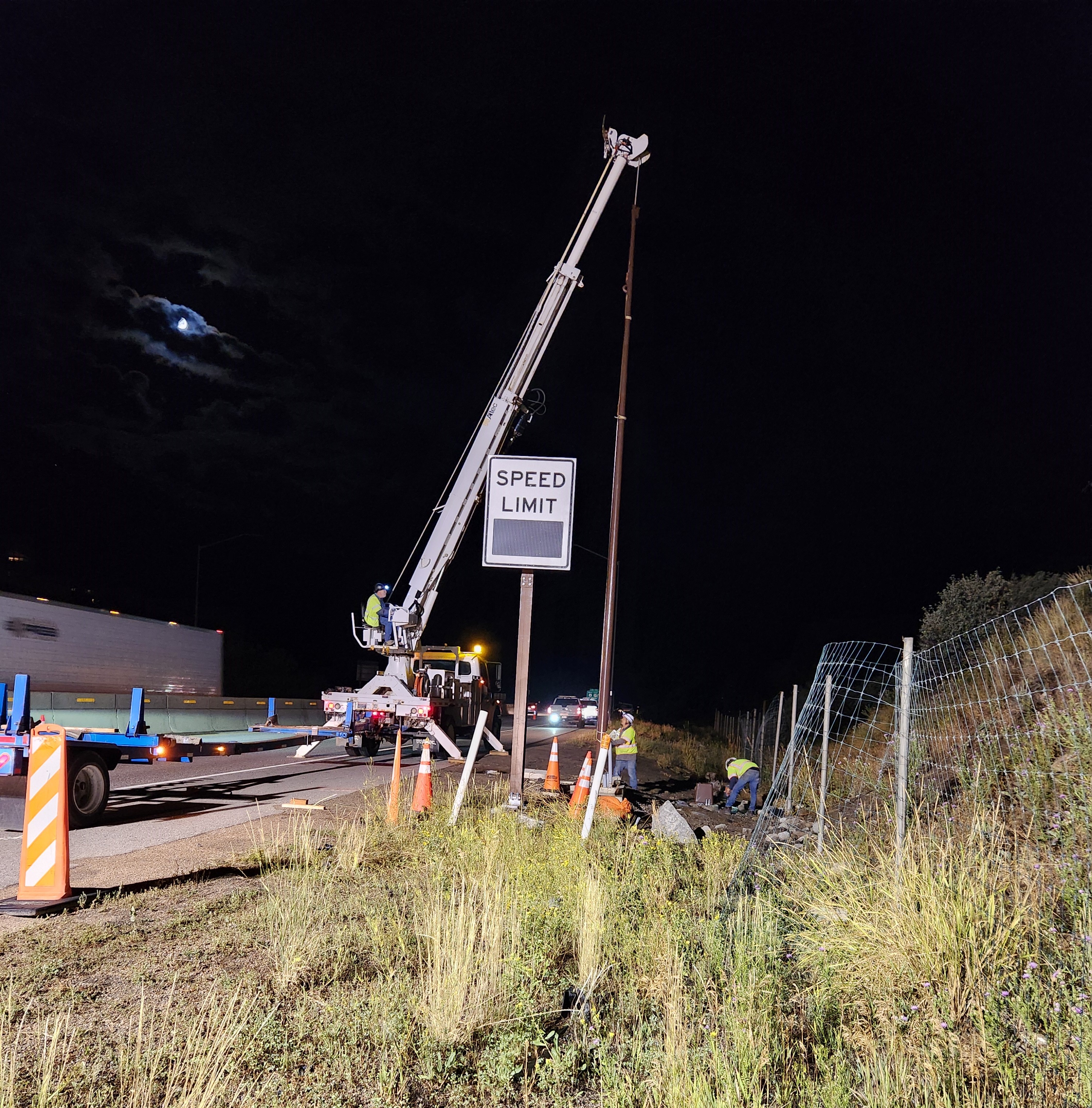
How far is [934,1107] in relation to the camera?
3.25 m

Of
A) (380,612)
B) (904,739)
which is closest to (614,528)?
(380,612)

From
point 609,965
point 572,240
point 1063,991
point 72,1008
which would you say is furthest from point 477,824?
point 572,240

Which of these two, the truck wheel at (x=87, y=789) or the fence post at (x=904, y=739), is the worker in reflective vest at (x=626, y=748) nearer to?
the truck wheel at (x=87, y=789)

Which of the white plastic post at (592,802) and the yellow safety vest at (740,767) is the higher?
the white plastic post at (592,802)

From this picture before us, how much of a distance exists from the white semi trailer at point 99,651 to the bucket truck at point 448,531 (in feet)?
19.1

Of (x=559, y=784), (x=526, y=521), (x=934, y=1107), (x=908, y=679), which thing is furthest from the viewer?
(x=559, y=784)

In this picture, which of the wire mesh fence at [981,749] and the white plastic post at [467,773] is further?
the white plastic post at [467,773]

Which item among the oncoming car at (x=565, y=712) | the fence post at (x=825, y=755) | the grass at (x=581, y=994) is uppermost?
the fence post at (x=825, y=755)

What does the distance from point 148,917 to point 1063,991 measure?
5.36m

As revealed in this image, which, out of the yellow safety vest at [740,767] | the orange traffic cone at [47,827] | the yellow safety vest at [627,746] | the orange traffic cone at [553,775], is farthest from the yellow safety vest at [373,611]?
the orange traffic cone at [47,827]

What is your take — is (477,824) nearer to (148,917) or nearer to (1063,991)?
(148,917)

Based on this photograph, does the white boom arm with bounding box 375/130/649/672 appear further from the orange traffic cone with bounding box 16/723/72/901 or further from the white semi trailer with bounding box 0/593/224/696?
the orange traffic cone with bounding box 16/723/72/901

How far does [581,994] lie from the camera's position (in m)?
4.53

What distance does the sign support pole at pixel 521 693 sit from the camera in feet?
33.5
